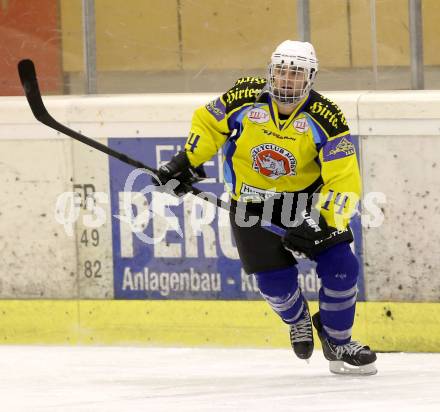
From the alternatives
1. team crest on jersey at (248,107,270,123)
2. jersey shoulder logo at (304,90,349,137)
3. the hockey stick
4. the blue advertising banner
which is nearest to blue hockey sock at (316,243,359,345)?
the hockey stick

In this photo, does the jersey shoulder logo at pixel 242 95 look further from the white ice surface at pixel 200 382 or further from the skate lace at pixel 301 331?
the white ice surface at pixel 200 382

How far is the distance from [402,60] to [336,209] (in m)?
1.17

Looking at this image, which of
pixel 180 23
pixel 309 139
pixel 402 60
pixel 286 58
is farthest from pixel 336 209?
pixel 180 23

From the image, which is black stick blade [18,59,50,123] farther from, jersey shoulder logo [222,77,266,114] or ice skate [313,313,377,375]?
ice skate [313,313,377,375]

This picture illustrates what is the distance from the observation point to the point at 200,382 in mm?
5234

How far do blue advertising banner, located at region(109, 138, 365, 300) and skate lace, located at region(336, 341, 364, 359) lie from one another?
704 mm

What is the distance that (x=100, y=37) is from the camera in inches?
249

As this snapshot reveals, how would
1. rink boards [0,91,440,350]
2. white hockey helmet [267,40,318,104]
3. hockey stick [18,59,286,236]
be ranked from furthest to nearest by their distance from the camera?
rink boards [0,91,440,350] → hockey stick [18,59,286,236] → white hockey helmet [267,40,318,104]

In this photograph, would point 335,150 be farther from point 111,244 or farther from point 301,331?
A: point 111,244

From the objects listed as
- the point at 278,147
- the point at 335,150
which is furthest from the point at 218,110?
the point at 335,150

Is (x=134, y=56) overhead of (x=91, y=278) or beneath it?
overhead

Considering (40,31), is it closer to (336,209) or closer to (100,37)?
(100,37)

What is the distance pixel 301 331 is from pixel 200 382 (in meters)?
0.45

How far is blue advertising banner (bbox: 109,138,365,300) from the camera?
6.05 metres
